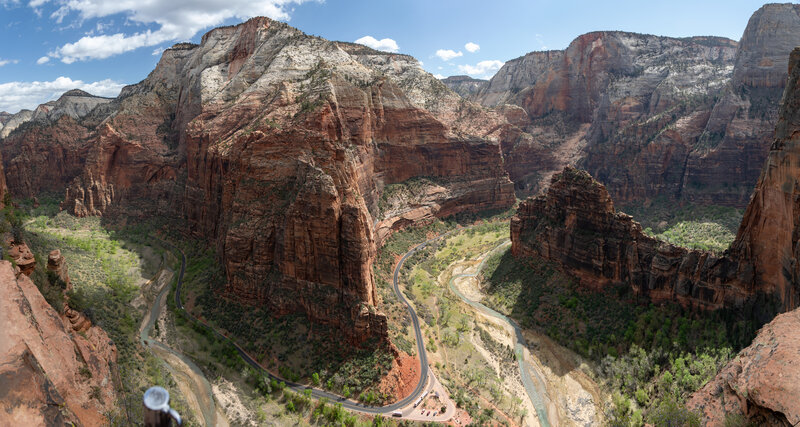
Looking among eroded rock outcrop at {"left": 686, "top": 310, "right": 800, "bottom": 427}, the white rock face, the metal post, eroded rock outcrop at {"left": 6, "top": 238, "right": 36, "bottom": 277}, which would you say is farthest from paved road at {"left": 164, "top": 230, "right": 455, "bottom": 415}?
the white rock face

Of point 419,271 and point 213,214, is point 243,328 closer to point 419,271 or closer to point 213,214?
point 213,214

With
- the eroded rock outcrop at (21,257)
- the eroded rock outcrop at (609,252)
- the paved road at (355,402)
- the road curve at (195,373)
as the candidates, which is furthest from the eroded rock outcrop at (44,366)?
the eroded rock outcrop at (609,252)

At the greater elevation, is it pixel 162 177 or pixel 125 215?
pixel 162 177

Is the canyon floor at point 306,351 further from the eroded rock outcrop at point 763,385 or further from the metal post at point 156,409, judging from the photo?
the metal post at point 156,409

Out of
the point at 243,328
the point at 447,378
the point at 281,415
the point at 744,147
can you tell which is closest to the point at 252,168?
the point at 243,328

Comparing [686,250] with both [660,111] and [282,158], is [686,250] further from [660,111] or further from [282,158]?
[660,111]
